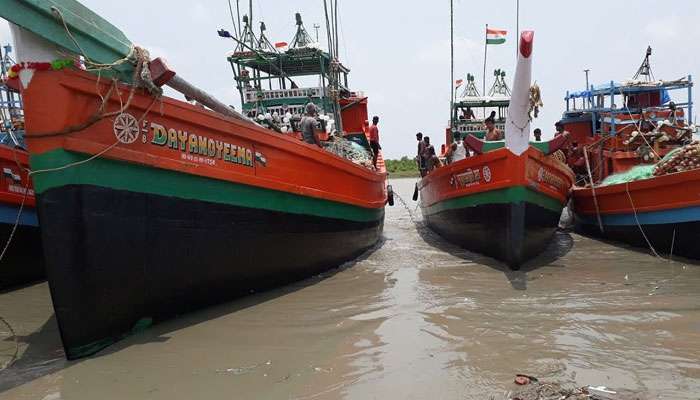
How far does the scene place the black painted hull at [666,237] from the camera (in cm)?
688

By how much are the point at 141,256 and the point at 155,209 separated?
367 mm

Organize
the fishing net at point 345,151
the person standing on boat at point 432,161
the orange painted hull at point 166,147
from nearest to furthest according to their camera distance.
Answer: the orange painted hull at point 166,147, the fishing net at point 345,151, the person standing on boat at point 432,161

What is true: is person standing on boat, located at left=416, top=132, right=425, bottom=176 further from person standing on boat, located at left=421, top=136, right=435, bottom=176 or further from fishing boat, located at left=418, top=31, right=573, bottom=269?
fishing boat, located at left=418, top=31, right=573, bottom=269

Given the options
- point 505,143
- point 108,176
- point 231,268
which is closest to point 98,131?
point 108,176

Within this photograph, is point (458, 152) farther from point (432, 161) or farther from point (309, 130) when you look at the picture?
point (309, 130)

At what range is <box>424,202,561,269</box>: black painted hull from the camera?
6.62 m

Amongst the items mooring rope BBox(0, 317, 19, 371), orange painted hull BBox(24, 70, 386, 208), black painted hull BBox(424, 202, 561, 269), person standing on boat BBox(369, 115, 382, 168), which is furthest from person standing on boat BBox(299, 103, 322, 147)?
person standing on boat BBox(369, 115, 382, 168)

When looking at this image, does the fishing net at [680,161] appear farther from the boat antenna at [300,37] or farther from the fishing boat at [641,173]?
the boat antenna at [300,37]

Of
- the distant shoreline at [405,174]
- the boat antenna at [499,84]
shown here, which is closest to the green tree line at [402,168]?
the distant shoreline at [405,174]

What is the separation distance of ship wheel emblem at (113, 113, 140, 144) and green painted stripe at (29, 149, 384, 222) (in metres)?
0.18

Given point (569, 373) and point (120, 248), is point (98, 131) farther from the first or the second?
point (569, 373)

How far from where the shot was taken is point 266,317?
4.64 metres

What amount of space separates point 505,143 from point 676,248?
9.38 feet

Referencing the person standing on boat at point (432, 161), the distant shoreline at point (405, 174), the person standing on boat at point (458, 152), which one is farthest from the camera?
the distant shoreline at point (405, 174)
